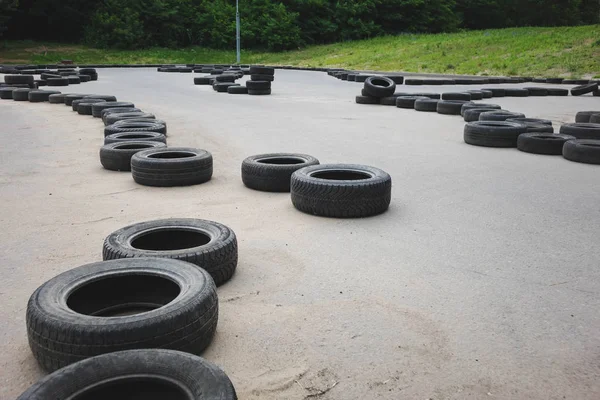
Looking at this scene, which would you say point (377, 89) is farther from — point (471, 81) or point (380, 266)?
point (380, 266)

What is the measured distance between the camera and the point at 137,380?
2.33m

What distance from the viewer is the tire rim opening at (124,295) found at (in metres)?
3.29

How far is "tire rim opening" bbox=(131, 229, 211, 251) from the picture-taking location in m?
4.24

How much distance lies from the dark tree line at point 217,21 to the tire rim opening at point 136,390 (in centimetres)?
4401

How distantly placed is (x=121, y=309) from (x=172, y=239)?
3.25 feet

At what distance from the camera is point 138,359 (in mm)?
2395

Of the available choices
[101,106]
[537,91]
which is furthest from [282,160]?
→ [537,91]

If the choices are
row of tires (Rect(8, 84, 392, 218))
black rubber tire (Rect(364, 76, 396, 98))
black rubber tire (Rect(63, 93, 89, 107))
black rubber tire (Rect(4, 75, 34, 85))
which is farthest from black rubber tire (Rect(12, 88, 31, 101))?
black rubber tire (Rect(364, 76, 396, 98))

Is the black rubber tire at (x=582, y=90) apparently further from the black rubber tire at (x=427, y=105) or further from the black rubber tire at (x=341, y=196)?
the black rubber tire at (x=341, y=196)

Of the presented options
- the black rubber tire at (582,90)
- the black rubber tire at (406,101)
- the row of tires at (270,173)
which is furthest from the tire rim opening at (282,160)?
the black rubber tire at (582,90)

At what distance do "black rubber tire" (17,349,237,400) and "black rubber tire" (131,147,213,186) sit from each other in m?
4.11

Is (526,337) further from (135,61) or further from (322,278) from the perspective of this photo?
(135,61)

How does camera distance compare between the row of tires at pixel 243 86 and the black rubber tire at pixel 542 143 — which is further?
the row of tires at pixel 243 86

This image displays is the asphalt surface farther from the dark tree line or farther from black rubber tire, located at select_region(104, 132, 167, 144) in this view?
the dark tree line
